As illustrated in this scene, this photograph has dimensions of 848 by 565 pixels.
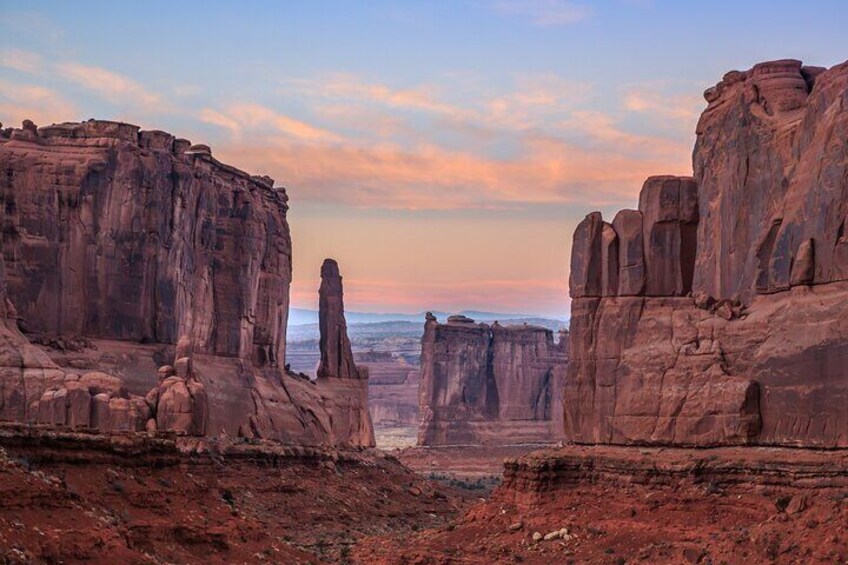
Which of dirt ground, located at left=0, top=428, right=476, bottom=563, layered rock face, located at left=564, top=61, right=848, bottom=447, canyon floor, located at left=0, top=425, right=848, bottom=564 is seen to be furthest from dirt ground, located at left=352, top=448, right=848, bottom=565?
dirt ground, located at left=0, top=428, right=476, bottom=563

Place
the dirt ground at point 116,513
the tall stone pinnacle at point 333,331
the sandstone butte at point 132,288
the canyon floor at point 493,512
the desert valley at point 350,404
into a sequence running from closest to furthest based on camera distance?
the dirt ground at point 116,513 < the canyon floor at point 493,512 < the desert valley at point 350,404 < the sandstone butte at point 132,288 < the tall stone pinnacle at point 333,331

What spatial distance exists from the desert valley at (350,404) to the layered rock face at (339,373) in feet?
2.36

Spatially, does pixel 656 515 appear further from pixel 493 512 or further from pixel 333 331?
pixel 333 331

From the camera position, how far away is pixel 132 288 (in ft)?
→ 259

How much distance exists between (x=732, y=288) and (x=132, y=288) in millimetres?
33622

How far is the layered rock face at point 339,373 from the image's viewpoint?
9556 cm

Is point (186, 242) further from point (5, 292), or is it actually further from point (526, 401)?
point (526, 401)

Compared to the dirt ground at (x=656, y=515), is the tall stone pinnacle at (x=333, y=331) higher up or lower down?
higher up

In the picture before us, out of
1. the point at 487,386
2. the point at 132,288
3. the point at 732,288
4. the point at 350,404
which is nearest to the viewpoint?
the point at 732,288

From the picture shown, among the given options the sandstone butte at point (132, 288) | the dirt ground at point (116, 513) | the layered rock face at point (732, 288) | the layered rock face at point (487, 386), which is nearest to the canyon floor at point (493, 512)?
the dirt ground at point (116, 513)

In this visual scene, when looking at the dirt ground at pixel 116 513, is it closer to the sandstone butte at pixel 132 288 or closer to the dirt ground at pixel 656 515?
the dirt ground at pixel 656 515

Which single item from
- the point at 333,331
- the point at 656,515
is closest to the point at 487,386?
the point at 333,331

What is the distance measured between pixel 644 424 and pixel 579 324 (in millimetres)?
5249

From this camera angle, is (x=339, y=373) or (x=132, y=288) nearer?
(x=132, y=288)
